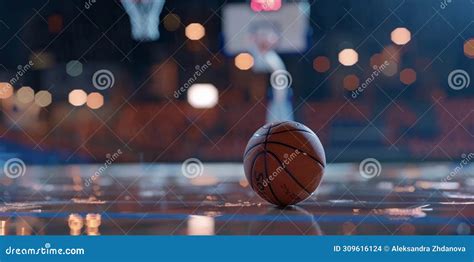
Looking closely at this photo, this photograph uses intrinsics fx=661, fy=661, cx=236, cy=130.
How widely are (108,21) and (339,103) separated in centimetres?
402

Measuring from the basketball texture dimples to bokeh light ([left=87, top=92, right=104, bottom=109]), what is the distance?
8352 millimetres

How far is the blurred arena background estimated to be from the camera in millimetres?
10031

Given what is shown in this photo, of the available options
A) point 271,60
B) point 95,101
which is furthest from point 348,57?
point 95,101

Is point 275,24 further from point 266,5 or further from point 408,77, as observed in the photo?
point 408,77

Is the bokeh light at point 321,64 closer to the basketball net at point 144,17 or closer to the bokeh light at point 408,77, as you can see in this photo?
the bokeh light at point 408,77

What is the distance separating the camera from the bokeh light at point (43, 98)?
439 inches

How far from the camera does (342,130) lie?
32.5ft

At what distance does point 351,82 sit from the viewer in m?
11.2

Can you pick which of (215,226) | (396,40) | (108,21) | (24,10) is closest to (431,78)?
(396,40)

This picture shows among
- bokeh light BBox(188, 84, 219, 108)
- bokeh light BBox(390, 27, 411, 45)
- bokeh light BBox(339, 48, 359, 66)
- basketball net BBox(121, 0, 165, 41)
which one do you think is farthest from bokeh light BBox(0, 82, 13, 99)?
bokeh light BBox(390, 27, 411, 45)

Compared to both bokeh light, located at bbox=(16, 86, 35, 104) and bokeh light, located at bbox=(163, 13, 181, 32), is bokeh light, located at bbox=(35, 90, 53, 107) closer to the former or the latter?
bokeh light, located at bbox=(16, 86, 35, 104)

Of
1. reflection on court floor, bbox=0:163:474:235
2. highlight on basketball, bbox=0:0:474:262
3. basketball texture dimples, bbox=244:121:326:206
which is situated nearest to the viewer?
reflection on court floor, bbox=0:163:474:235

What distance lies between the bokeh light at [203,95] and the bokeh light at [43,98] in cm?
239

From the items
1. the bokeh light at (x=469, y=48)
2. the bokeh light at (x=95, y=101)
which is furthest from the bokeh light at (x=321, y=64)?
the bokeh light at (x=95, y=101)
